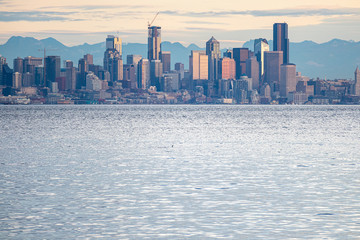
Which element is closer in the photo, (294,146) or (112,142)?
(294,146)

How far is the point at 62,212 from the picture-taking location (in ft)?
87.7

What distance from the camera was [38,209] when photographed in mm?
27328

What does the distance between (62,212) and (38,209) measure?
1355mm

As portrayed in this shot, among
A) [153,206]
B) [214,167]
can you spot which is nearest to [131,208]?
[153,206]

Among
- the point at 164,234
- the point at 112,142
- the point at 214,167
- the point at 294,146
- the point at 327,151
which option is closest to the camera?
the point at 164,234

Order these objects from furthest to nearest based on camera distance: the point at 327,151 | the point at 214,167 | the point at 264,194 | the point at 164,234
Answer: the point at 327,151
the point at 214,167
the point at 264,194
the point at 164,234

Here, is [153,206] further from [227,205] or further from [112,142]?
[112,142]

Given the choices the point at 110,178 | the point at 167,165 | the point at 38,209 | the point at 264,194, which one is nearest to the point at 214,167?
the point at 167,165

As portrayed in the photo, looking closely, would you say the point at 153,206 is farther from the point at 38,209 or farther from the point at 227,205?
the point at 38,209

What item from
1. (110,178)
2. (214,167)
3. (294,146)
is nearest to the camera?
(110,178)

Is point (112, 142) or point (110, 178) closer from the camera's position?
point (110, 178)

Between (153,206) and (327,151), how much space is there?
34.1 m

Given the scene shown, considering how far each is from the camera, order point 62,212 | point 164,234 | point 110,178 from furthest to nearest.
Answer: point 110,178, point 62,212, point 164,234

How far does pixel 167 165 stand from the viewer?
4622cm
